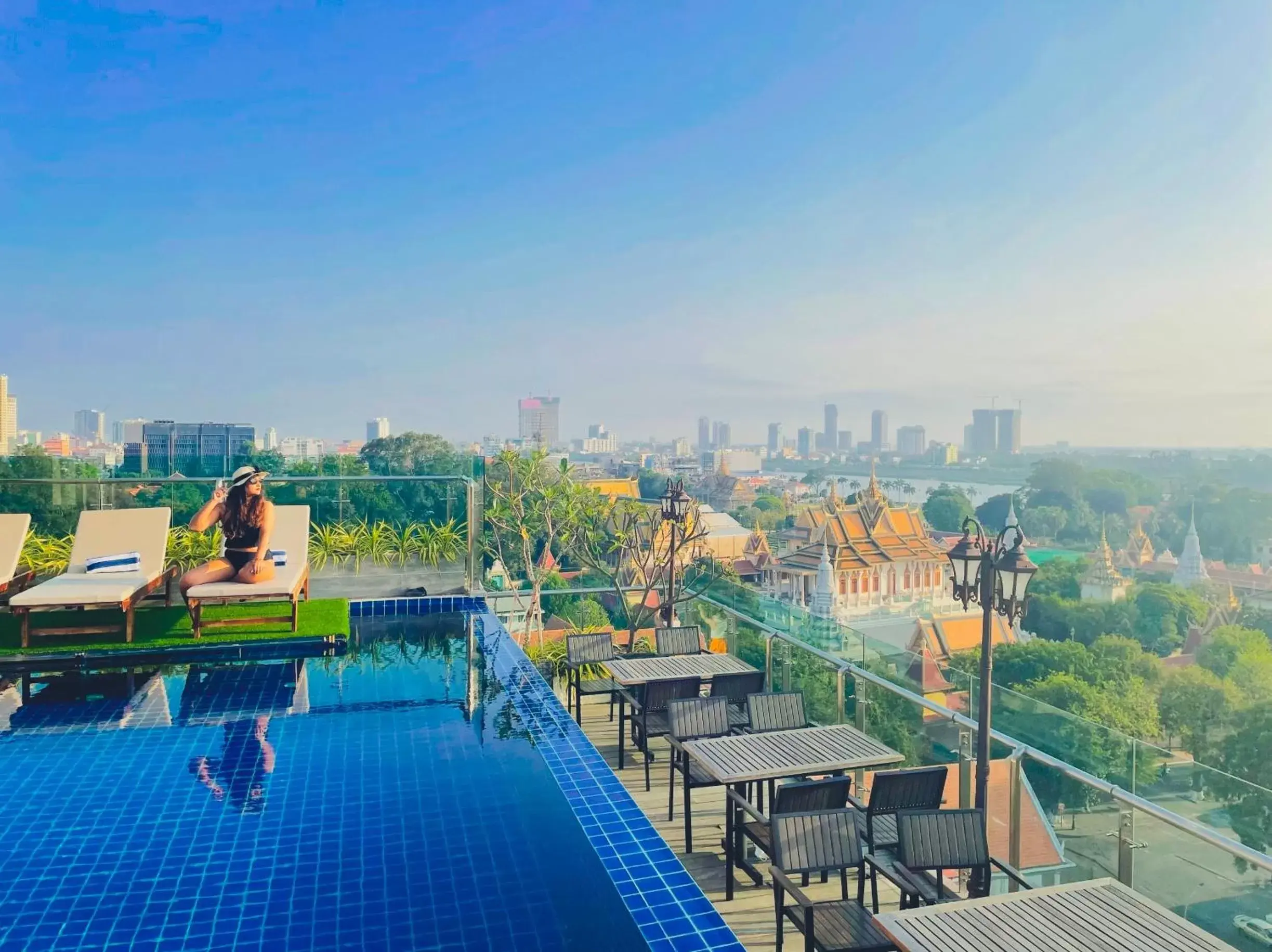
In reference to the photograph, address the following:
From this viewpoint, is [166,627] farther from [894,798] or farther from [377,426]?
[377,426]

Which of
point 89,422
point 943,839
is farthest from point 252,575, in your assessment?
point 89,422

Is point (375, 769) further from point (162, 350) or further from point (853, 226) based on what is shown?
point (853, 226)

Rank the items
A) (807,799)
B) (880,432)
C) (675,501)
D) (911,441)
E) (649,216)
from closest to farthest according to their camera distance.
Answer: (807,799), (675,501), (649,216), (911,441), (880,432)

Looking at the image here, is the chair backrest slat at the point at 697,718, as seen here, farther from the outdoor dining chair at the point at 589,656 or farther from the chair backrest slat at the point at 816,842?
the outdoor dining chair at the point at 589,656

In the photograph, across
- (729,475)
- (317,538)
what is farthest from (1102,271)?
(317,538)

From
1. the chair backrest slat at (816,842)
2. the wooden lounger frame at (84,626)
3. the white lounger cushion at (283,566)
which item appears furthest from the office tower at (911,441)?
the chair backrest slat at (816,842)

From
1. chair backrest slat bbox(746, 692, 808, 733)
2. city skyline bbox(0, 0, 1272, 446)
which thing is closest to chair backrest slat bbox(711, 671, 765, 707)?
chair backrest slat bbox(746, 692, 808, 733)
